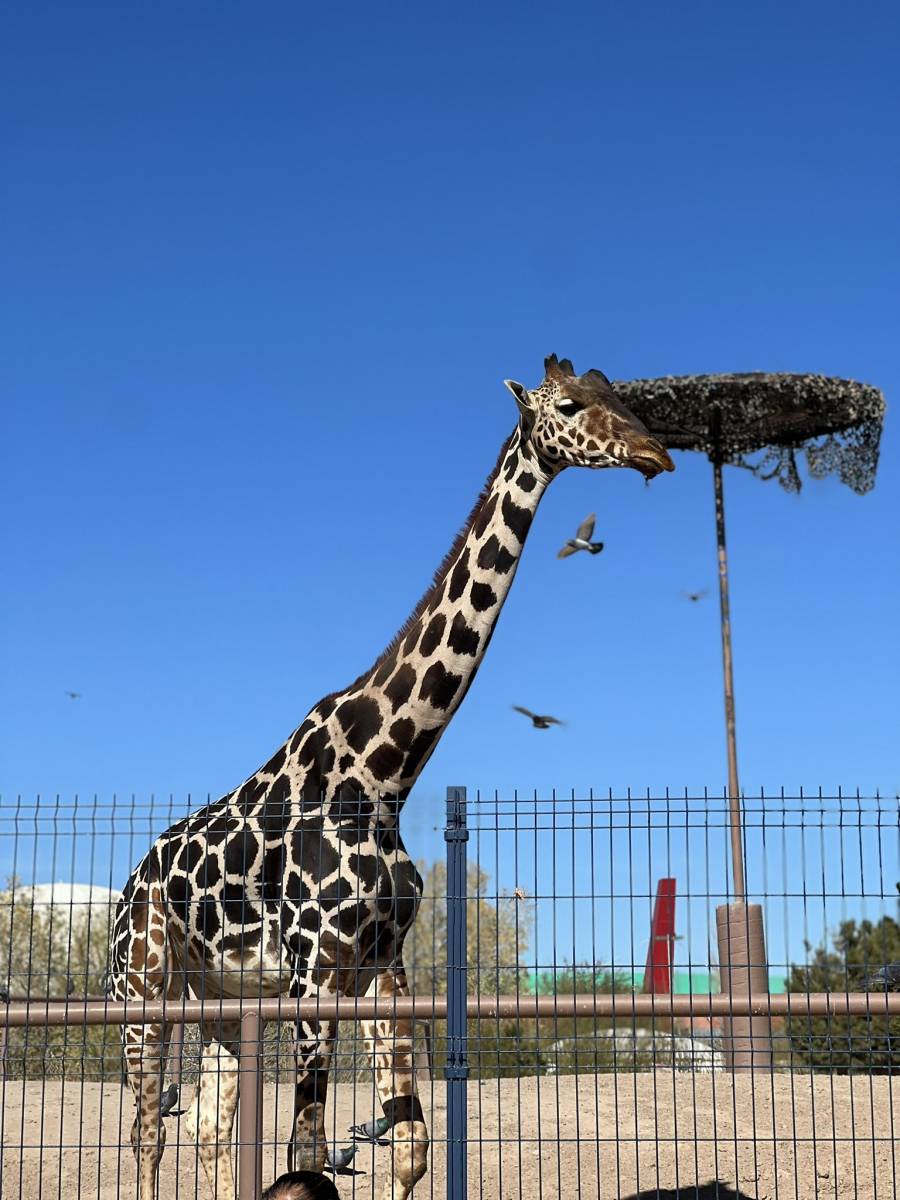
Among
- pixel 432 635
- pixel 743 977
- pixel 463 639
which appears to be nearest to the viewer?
pixel 743 977

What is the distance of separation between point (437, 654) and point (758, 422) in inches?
708

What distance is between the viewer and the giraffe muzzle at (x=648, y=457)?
8.74 metres

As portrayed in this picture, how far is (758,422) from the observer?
85.4ft

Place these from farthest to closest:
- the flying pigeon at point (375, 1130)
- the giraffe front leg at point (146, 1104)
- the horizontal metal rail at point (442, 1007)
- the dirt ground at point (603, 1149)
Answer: the dirt ground at point (603, 1149) < the giraffe front leg at point (146, 1104) < the flying pigeon at point (375, 1130) < the horizontal metal rail at point (442, 1007)

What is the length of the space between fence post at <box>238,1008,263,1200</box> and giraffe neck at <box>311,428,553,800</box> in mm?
1797

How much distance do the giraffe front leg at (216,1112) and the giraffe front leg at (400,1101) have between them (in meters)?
1.20

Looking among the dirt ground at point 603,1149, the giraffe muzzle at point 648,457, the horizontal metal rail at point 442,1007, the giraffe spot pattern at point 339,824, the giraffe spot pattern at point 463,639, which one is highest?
the giraffe muzzle at point 648,457

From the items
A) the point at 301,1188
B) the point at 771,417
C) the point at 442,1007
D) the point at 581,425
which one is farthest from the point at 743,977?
the point at 771,417

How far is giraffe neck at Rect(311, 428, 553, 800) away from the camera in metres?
9.07

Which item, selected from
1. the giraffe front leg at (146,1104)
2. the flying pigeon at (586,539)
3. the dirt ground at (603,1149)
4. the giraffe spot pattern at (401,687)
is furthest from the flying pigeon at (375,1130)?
the flying pigeon at (586,539)

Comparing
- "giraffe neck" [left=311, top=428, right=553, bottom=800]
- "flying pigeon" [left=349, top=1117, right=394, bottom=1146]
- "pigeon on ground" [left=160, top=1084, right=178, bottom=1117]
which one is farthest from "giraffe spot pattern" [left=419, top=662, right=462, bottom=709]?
"pigeon on ground" [left=160, top=1084, right=178, bottom=1117]

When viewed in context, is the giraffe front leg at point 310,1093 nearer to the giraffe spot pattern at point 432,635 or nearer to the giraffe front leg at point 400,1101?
the giraffe front leg at point 400,1101

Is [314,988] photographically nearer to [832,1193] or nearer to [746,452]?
[832,1193]

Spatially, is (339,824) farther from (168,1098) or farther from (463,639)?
(168,1098)
